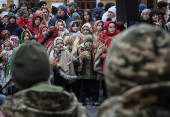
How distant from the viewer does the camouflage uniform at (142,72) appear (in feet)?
4.05

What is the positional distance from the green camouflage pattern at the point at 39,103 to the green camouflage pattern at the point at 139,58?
92 centimetres

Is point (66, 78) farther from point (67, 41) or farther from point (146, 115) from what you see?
point (146, 115)

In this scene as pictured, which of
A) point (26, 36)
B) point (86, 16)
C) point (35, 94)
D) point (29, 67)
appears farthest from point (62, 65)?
point (35, 94)

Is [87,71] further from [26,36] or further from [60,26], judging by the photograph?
[26,36]

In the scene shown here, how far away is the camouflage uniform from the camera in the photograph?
1233mm

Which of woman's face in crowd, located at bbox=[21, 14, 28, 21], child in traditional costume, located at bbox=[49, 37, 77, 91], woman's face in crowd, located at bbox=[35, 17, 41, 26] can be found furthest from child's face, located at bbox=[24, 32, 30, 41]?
woman's face in crowd, located at bbox=[21, 14, 28, 21]

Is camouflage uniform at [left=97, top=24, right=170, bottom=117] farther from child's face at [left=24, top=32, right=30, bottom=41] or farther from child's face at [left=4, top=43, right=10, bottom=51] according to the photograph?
child's face at [left=24, top=32, right=30, bottom=41]

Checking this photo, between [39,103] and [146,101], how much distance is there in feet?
3.41

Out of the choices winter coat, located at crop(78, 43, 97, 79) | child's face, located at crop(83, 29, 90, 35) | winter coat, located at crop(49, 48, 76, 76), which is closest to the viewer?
winter coat, located at crop(78, 43, 97, 79)

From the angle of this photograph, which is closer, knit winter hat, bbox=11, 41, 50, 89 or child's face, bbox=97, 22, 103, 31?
knit winter hat, bbox=11, 41, 50, 89

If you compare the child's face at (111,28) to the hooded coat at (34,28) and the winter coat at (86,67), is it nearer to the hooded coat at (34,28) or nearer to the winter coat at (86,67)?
the winter coat at (86,67)

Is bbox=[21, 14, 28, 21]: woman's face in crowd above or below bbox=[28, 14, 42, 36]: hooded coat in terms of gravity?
above

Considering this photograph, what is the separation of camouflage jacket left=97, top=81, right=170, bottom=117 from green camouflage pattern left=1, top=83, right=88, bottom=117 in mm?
947

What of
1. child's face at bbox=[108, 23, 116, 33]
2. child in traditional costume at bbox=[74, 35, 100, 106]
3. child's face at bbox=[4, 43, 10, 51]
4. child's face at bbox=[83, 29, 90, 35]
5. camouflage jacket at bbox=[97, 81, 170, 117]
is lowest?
child in traditional costume at bbox=[74, 35, 100, 106]
